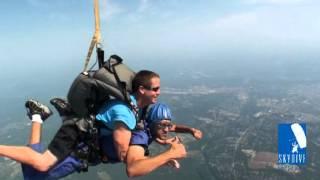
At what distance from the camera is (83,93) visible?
3.90 metres

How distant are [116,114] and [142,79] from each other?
55 cm

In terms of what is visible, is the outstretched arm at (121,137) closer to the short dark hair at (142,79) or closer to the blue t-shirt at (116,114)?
the blue t-shirt at (116,114)

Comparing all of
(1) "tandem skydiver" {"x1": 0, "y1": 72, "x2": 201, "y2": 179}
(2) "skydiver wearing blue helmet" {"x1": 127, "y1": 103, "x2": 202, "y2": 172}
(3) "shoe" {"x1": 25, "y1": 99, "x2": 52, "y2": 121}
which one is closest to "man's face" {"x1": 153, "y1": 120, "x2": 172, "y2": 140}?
(2) "skydiver wearing blue helmet" {"x1": 127, "y1": 103, "x2": 202, "y2": 172}

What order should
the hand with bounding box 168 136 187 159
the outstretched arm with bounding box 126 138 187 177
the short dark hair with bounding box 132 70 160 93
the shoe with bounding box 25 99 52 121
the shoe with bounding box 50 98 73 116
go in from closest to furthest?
the outstretched arm with bounding box 126 138 187 177 → the hand with bounding box 168 136 187 159 → the short dark hair with bounding box 132 70 160 93 → the shoe with bounding box 50 98 73 116 → the shoe with bounding box 25 99 52 121

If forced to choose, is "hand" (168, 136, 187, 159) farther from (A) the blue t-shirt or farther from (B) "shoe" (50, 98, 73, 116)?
(B) "shoe" (50, 98, 73, 116)

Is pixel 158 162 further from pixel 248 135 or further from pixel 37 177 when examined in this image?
pixel 248 135

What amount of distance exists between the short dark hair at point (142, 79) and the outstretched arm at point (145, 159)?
73 centimetres

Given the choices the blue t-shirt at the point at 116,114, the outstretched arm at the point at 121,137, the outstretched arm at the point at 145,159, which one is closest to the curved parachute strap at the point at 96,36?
the blue t-shirt at the point at 116,114

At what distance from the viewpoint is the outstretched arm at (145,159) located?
3.55m

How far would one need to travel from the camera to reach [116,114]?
3.75m

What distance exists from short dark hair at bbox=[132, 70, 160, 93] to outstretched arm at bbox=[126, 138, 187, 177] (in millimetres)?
725

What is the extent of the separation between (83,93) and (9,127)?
12371cm

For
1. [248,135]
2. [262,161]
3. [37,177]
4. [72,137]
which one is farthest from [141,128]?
[248,135]

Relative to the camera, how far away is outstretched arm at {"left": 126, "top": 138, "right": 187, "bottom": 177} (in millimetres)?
3555
